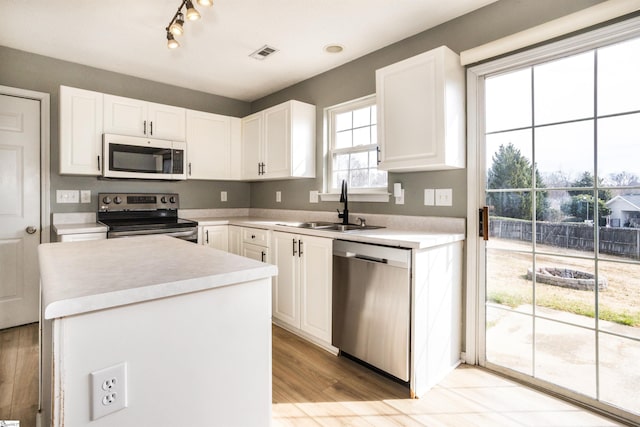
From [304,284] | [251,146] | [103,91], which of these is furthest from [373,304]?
[103,91]

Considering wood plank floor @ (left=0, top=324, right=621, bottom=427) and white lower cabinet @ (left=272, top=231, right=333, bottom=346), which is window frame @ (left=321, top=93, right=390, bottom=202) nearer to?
white lower cabinet @ (left=272, top=231, right=333, bottom=346)

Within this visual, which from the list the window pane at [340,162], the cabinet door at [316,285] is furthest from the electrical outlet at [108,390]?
the window pane at [340,162]

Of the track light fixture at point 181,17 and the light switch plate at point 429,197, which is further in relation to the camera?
the light switch plate at point 429,197

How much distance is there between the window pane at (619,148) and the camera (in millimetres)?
1719

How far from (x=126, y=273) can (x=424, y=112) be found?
6.46ft

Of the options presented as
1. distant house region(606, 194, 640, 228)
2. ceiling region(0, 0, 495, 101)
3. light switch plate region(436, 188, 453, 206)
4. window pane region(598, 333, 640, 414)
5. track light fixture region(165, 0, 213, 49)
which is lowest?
window pane region(598, 333, 640, 414)

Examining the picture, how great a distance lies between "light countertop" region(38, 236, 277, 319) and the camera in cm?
79

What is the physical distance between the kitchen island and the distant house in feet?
5.94

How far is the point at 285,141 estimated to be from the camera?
340cm

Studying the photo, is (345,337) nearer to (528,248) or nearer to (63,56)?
(528,248)

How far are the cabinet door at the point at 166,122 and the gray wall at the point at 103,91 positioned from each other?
37 cm

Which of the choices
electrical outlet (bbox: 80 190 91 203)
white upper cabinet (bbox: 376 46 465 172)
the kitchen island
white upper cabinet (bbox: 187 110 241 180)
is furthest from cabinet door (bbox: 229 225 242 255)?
the kitchen island

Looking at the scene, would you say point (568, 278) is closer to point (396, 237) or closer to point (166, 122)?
point (396, 237)

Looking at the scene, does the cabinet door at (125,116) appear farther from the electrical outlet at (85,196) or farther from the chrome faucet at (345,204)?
the chrome faucet at (345,204)
